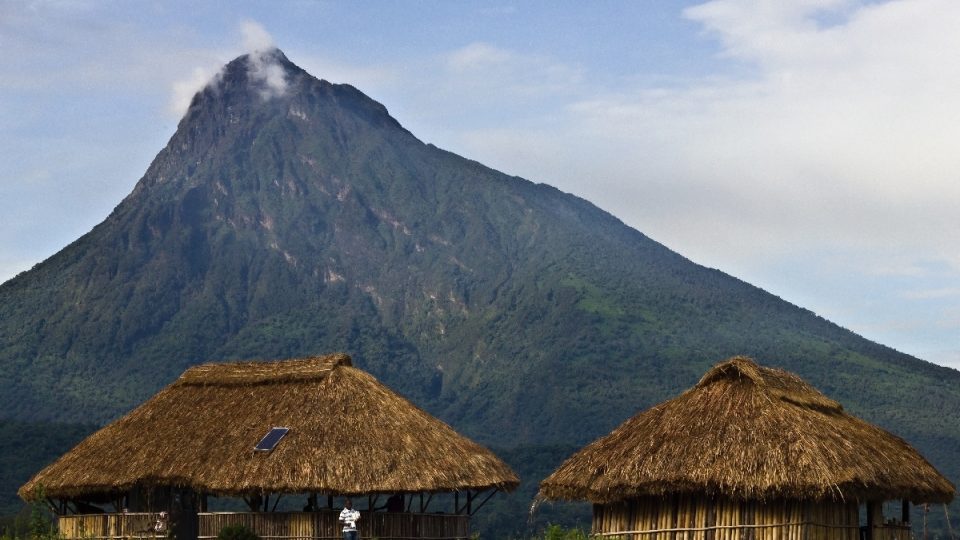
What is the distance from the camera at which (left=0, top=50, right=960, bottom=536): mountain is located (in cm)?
13188

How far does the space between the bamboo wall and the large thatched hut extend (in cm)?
2

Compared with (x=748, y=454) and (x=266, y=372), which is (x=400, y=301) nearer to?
(x=266, y=372)

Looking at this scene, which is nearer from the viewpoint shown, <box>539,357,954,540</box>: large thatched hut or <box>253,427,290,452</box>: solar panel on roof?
<box>539,357,954,540</box>: large thatched hut

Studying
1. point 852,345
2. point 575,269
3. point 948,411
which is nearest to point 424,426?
point 948,411

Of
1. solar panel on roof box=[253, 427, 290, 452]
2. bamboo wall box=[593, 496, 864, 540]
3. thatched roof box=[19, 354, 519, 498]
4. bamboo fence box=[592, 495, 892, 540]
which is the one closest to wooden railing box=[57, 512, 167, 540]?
thatched roof box=[19, 354, 519, 498]

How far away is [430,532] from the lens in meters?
34.1

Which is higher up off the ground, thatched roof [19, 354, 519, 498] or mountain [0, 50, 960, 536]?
mountain [0, 50, 960, 536]

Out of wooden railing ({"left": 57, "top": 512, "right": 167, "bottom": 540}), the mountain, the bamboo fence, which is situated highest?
the mountain

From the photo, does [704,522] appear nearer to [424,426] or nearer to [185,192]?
[424,426]

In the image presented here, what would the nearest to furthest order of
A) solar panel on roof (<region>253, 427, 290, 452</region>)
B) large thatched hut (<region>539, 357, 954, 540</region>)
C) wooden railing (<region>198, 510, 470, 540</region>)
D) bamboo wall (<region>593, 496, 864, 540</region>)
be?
1. large thatched hut (<region>539, 357, 954, 540</region>)
2. bamboo wall (<region>593, 496, 864, 540</region>)
3. wooden railing (<region>198, 510, 470, 540</region>)
4. solar panel on roof (<region>253, 427, 290, 452</region>)

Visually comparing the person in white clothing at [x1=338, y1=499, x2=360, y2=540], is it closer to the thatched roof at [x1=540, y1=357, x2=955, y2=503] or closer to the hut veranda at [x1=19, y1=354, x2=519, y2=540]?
the hut veranda at [x1=19, y1=354, x2=519, y2=540]

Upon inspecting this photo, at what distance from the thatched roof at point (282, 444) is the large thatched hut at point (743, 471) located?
4249 mm

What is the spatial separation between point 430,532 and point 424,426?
7.93 feet

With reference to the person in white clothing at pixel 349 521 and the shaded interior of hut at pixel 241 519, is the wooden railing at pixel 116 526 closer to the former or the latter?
the shaded interior of hut at pixel 241 519
